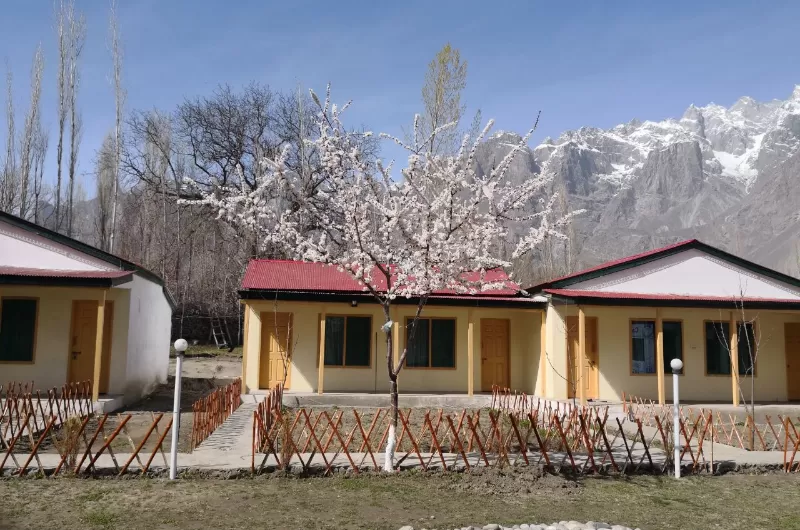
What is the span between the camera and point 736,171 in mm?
173500

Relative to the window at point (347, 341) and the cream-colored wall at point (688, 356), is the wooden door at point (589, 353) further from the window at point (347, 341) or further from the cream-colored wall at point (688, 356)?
the window at point (347, 341)

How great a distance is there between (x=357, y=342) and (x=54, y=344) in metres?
7.39

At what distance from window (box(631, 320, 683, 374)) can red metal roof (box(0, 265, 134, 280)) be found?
13.0 metres

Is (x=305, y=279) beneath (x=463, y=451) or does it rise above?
above

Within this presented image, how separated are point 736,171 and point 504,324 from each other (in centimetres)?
18128

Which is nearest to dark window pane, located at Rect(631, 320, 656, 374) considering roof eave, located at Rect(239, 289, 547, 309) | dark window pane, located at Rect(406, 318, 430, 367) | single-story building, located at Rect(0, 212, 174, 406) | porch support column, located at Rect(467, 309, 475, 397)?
roof eave, located at Rect(239, 289, 547, 309)

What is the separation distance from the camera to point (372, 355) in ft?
56.0

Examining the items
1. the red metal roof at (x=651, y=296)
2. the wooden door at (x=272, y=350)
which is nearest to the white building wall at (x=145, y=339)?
the wooden door at (x=272, y=350)

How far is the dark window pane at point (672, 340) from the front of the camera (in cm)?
1717

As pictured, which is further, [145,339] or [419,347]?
[145,339]

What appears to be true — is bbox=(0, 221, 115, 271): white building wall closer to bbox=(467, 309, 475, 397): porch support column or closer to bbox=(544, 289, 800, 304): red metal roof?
bbox=(467, 309, 475, 397): porch support column

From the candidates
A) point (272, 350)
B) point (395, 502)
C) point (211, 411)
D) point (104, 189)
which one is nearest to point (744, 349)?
point (272, 350)

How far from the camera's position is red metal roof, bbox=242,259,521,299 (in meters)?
16.5

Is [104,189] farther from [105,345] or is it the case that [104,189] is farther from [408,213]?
[408,213]
